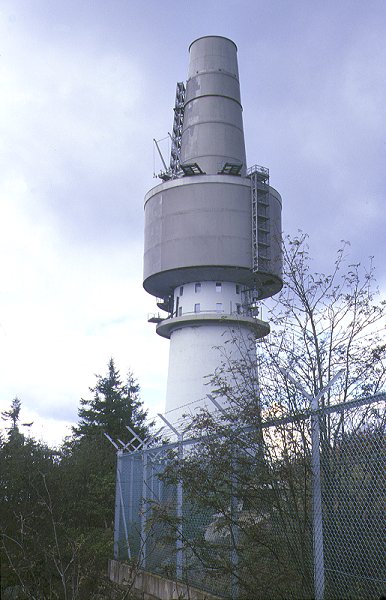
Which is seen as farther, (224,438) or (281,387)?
(224,438)

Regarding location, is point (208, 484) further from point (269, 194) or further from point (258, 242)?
point (269, 194)

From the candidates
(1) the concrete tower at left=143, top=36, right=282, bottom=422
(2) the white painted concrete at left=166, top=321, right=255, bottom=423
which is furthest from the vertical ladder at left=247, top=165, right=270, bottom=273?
(2) the white painted concrete at left=166, top=321, right=255, bottom=423

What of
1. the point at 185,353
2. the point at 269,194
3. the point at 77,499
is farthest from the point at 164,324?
the point at 77,499

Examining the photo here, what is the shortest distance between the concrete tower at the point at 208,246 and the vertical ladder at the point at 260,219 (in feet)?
0.14

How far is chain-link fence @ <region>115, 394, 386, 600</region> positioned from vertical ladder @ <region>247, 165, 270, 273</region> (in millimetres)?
20324

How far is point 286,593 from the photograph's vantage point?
18.6 feet

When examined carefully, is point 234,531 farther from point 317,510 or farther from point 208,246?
point 208,246

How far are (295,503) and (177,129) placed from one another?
29713 mm

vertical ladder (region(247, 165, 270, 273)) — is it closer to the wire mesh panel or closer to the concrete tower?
the concrete tower

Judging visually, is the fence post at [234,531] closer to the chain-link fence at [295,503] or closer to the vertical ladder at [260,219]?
the chain-link fence at [295,503]

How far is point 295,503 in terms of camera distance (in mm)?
5824

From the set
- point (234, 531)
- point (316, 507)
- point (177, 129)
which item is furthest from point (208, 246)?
point (316, 507)

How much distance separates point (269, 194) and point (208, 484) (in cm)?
2354

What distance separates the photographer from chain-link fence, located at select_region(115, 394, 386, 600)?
5238 mm
